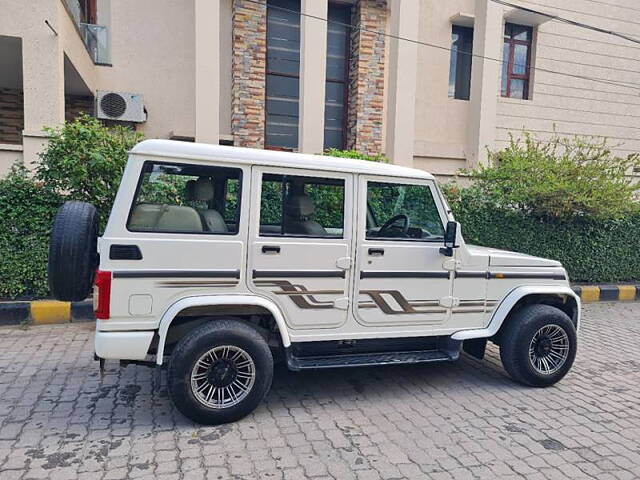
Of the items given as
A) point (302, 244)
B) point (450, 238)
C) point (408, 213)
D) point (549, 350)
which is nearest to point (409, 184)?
point (408, 213)

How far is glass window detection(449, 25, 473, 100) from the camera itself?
13.2 m

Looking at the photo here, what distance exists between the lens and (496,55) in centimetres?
1210

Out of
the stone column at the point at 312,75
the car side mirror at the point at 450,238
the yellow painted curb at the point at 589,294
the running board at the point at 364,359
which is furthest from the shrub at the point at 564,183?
the running board at the point at 364,359

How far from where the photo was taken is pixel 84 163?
20.1 ft

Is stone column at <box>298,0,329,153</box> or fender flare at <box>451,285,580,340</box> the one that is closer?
fender flare at <box>451,285,580,340</box>

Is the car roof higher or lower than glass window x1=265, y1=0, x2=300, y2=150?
lower

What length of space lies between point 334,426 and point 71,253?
7.66ft

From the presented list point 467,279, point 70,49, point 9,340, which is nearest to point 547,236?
point 467,279

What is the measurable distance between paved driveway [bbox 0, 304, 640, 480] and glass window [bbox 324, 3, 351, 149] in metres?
8.54

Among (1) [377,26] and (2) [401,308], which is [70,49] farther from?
(2) [401,308]

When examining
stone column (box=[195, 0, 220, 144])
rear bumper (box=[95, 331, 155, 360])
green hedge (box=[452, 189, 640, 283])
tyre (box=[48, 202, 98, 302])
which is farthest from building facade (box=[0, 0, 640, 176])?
rear bumper (box=[95, 331, 155, 360])

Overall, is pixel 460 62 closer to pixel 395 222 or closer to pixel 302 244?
pixel 395 222

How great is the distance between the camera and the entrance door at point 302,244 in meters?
3.57

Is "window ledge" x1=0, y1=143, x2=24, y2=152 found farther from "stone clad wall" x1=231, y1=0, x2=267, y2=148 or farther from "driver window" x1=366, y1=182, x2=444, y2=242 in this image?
"driver window" x1=366, y1=182, x2=444, y2=242
